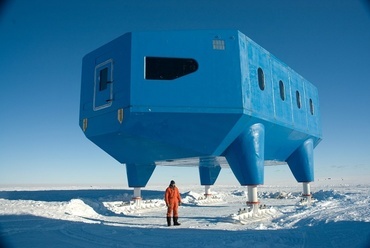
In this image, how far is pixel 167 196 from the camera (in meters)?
9.02

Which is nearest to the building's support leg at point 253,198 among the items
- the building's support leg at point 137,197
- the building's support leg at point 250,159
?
the building's support leg at point 250,159

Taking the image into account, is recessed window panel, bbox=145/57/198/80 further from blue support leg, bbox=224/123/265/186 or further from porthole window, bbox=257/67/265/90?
blue support leg, bbox=224/123/265/186

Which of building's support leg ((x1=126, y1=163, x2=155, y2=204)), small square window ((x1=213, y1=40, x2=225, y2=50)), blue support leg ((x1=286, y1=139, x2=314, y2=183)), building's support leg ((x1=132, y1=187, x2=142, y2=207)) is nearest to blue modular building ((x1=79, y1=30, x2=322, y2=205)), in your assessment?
small square window ((x1=213, y1=40, x2=225, y2=50))

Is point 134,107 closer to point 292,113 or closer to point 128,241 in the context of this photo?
point 128,241

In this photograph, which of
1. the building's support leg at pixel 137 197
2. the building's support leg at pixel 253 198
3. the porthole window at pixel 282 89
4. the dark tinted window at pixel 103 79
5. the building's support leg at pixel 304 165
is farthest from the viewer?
the building's support leg at pixel 304 165

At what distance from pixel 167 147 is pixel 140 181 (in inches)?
156

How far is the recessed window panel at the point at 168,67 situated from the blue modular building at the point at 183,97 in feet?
0.11

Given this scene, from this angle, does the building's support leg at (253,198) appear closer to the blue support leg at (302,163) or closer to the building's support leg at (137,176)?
the building's support leg at (137,176)

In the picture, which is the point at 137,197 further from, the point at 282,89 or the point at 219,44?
the point at 282,89

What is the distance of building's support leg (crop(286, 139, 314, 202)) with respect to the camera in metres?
15.4

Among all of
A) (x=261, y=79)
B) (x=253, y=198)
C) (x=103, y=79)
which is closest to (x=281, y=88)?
(x=261, y=79)

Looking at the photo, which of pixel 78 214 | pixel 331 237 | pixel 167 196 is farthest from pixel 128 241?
pixel 78 214

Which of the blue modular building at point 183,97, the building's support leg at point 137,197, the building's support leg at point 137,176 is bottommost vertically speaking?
the building's support leg at point 137,197

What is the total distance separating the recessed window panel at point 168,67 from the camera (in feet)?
31.7
